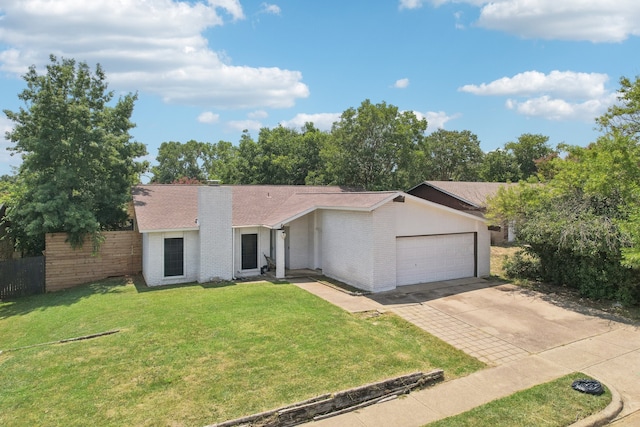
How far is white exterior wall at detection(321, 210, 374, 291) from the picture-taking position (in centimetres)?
1464

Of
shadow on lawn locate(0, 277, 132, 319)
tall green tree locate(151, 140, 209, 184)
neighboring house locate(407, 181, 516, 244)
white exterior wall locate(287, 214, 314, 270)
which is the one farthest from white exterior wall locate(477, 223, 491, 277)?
tall green tree locate(151, 140, 209, 184)

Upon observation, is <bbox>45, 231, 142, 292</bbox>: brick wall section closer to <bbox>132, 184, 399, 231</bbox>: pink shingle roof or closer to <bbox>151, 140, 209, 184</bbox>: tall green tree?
<bbox>132, 184, 399, 231</bbox>: pink shingle roof

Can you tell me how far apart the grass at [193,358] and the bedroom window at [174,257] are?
312 centimetres

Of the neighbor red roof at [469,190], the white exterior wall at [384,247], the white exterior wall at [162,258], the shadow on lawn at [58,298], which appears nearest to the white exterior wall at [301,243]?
the white exterior wall at [162,258]

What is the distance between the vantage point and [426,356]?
8.98 metres

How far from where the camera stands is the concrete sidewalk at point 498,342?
23.2ft

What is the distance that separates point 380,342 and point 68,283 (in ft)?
47.8

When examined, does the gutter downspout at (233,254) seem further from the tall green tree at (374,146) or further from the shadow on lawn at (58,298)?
the tall green tree at (374,146)

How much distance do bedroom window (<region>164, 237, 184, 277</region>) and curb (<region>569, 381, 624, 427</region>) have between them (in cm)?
1469

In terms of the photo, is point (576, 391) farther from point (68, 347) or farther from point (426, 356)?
point (68, 347)

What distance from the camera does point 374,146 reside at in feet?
99.6

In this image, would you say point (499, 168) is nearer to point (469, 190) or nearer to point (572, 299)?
point (469, 190)

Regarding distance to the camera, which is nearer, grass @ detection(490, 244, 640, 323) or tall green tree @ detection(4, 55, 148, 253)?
grass @ detection(490, 244, 640, 323)

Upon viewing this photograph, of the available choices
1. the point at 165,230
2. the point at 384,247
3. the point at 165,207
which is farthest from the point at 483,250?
the point at 165,207
